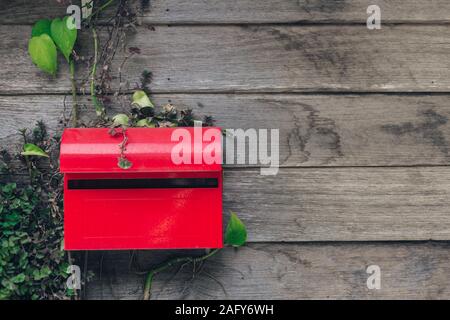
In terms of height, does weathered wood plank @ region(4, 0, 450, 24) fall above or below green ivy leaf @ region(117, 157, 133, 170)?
above

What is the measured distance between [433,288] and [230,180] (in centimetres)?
76

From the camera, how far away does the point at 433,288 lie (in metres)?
2.25

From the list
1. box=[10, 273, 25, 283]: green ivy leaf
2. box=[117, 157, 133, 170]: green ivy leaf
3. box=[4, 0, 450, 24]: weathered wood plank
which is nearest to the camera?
box=[117, 157, 133, 170]: green ivy leaf

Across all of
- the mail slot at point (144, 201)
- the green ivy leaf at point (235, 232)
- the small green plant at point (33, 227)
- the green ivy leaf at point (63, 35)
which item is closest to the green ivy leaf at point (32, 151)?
the small green plant at point (33, 227)

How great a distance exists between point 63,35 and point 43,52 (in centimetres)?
8

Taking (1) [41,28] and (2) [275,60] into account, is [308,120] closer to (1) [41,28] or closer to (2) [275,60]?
(2) [275,60]

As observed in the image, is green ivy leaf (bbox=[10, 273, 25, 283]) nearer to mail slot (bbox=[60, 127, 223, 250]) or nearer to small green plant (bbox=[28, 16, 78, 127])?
mail slot (bbox=[60, 127, 223, 250])

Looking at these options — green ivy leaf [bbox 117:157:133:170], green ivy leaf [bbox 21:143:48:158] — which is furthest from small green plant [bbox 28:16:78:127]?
green ivy leaf [bbox 117:157:133:170]

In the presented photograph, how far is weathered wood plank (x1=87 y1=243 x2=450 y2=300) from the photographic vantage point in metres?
2.21

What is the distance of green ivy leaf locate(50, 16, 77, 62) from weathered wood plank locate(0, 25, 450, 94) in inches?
2.4

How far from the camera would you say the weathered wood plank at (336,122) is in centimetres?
218

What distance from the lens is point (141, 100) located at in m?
2.11

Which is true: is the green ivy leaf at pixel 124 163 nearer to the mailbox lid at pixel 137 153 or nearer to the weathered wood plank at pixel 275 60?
the mailbox lid at pixel 137 153
